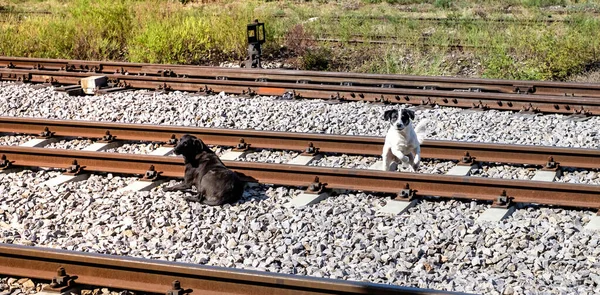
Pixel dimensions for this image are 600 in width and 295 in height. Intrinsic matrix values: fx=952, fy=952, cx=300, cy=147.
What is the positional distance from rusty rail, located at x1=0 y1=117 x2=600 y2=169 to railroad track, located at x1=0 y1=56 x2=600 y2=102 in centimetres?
299

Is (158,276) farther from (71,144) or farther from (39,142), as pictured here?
(39,142)

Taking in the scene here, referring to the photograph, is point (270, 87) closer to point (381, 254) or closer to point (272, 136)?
point (272, 136)

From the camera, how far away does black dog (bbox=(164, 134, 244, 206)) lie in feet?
28.7

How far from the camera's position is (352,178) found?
9188mm

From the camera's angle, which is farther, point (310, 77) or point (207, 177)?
point (310, 77)

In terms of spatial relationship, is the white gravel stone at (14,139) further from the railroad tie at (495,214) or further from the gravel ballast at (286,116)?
A: the railroad tie at (495,214)

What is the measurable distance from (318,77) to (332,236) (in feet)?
25.1

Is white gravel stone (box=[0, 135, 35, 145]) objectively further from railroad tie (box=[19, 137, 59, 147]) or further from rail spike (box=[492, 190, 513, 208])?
rail spike (box=[492, 190, 513, 208])

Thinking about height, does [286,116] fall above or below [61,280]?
above

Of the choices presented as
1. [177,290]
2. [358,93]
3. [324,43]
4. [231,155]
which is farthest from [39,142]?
[324,43]

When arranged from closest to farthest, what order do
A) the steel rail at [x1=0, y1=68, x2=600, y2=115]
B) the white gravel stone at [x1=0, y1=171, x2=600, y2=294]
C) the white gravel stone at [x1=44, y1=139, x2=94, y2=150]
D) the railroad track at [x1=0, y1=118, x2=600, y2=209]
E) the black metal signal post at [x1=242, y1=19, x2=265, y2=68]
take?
the white gravel stone at [x1=0, y1=171, x2=600, y2=294], the railroad track at [x1=0, y1=118, x2=600, y2=209], the white gravel stone at [x1=44, y1=139, x2=94, y2=150], the steel rail at [x1=0, y1=68, x2=600, y2=115], the black metal signal post at [x1=242, y1=19, x2=265, y2=68]

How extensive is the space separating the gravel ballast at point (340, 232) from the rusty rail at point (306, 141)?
0.12 m

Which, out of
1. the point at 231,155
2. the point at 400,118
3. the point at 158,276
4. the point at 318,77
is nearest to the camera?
the point at 158,276

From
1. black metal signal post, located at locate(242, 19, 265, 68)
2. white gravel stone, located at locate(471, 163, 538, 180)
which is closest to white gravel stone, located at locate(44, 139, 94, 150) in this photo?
white gravel stone, located at locate(471, 163, 538, 180)
